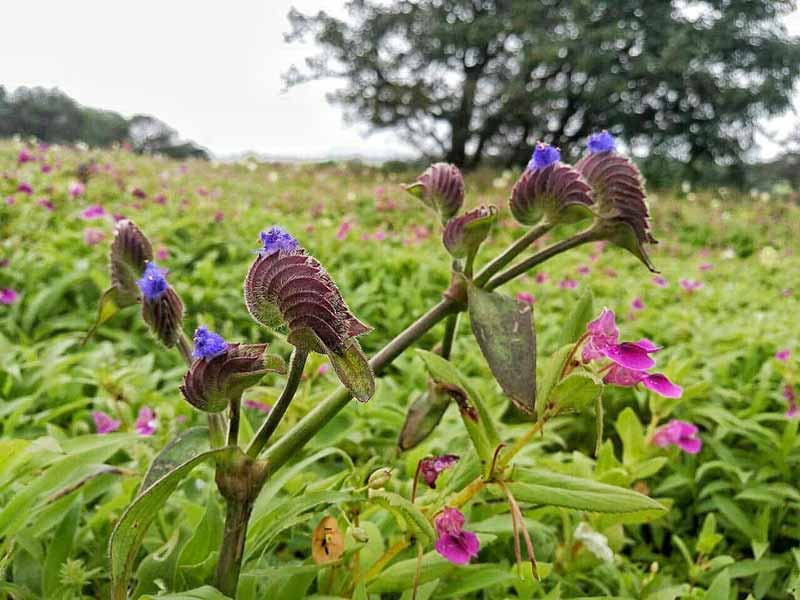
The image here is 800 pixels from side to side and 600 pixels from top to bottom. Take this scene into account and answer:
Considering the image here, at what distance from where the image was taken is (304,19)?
14.4 metres

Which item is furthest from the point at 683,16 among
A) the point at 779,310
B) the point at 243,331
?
the point at 243,331

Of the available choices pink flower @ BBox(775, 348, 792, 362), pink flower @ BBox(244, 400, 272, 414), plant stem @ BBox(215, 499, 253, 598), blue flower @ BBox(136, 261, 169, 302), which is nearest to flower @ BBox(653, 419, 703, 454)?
pink flower @ BBox(775, 348, 792, 362)

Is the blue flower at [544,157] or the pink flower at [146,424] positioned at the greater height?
the blue flower at [544,157]

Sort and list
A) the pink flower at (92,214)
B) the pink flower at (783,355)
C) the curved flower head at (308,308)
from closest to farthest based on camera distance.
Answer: the curved flower head at (308,308) → the pink flower at (783,355) → the pink flower at (92,214)

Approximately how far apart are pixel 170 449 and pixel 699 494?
4.25ft

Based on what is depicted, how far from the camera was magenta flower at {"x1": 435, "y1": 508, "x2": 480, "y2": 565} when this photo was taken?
30.5 inches

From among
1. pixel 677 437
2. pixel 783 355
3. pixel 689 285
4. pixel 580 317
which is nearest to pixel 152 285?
pixel 580 317

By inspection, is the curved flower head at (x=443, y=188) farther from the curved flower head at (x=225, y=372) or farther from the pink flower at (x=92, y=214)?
the pink flower at (x=92, y=214)

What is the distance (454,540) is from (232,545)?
10.3 inches

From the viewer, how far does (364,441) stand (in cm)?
150

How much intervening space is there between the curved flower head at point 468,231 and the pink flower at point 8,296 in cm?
199

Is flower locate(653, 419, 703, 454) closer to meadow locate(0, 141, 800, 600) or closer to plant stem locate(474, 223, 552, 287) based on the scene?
meadow locate(0, 141, 800, 600)

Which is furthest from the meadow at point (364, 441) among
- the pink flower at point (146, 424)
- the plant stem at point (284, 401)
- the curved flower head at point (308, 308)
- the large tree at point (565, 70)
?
the large tree at point (565, 70)

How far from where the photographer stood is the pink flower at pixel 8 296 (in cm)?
219
